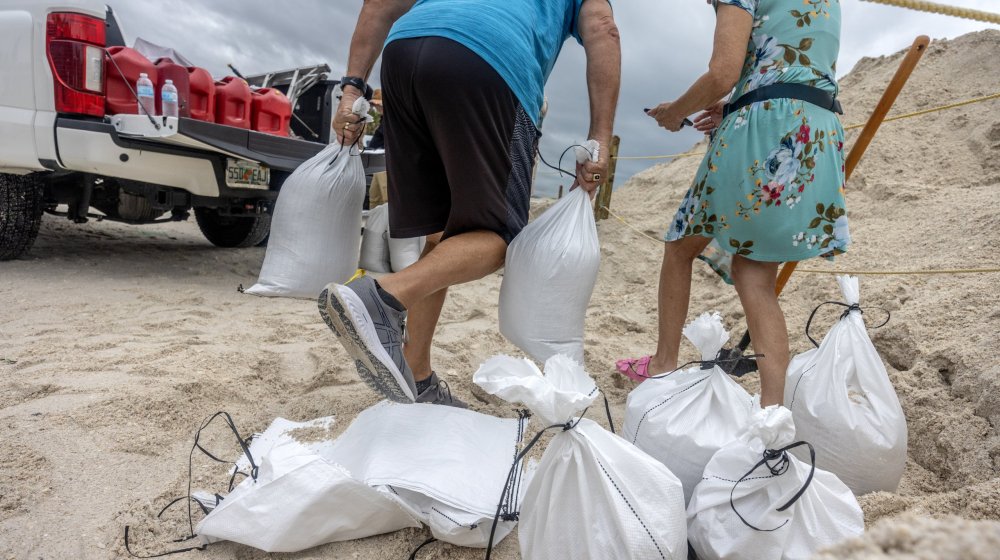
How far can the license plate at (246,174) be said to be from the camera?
3285mm

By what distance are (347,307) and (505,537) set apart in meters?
0.60

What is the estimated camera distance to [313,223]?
191 centimetres

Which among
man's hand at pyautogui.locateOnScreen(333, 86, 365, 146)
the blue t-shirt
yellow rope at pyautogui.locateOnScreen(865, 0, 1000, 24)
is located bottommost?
man's hand at pyautogui.locateOnScreen(333, 86, 365, 146)

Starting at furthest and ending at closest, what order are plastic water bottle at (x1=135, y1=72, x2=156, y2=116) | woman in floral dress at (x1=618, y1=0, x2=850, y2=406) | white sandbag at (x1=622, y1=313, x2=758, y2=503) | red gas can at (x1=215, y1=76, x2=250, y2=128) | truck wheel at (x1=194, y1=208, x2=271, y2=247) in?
truck wheel at (x1=194, y1=208, x2=271, y2=247), red gas can at (x1=215, y1=76, x2=250, y2=128), plastic water bottle at (x1=135, y1=72, x2=156, y2=116), woman in floral dress at (x1=618, y1=0, x2=850, y2=406), white sandbag at (x1=622, y1=313, x2=758, y2=503)

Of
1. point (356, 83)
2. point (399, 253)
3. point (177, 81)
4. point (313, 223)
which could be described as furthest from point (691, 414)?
point (177, 81)

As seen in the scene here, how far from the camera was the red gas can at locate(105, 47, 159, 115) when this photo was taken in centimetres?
299

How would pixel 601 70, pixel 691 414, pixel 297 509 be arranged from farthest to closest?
pixel 601 70, pixel 691 414, pixel 297 509

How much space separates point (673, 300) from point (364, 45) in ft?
4.37

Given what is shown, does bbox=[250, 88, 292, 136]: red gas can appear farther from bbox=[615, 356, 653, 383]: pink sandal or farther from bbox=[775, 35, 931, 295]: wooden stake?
bbox=[775, 35, 931, 295]: wooden stake

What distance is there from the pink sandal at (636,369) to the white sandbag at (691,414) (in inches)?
19.7

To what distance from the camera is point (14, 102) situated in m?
2.85

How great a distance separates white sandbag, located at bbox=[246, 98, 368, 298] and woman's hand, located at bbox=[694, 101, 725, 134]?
4.06 feet

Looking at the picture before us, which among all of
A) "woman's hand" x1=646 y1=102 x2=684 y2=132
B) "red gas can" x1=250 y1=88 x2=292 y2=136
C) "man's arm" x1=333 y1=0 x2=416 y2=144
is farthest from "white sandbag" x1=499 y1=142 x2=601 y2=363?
"red gas can" x1=250 y1=88 x2=292 y2=136

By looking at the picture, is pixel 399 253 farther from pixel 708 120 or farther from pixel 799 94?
pixel 799 94
